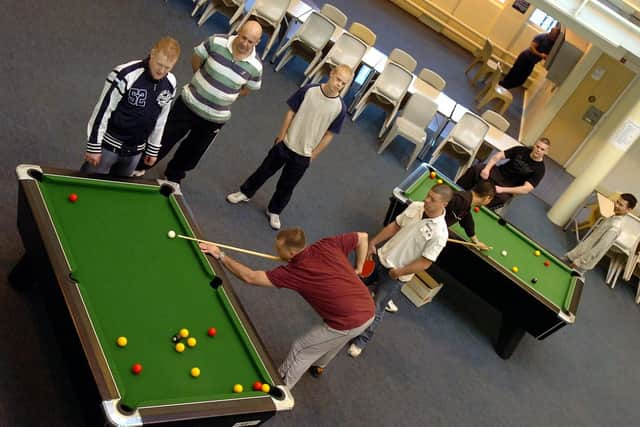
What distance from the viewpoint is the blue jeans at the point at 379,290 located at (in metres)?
4.04

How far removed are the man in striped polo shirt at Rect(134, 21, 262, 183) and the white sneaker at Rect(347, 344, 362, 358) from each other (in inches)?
77.7

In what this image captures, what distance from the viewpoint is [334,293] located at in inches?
119

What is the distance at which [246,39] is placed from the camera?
12.5ft

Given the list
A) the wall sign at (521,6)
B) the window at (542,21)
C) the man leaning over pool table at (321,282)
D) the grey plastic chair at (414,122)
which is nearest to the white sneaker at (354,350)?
the man leaning over pool table at (321,282)

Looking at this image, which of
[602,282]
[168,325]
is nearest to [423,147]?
[602,282]

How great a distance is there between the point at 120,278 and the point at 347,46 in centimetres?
523

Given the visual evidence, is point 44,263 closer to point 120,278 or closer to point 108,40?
point 120,278

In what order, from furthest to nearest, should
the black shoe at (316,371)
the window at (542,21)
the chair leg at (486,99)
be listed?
the window at (542,21), the chair leg at (486,99), the black shoe at (316,371)

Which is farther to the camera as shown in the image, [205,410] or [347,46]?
[347,46]

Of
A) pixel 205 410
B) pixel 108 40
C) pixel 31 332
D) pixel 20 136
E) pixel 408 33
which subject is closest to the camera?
pixel 205 410

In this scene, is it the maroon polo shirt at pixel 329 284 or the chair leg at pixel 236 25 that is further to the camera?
the chair leg at pixel 236 25

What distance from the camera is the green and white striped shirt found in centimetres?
392

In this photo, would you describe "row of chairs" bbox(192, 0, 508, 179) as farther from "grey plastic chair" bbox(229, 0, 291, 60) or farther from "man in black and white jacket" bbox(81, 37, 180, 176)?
"man in black and white jacket" bbox(81, 37, 180, 176)

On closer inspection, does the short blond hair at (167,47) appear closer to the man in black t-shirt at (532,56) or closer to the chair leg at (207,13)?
the chair leg at (207,13)
